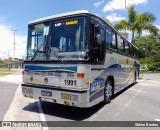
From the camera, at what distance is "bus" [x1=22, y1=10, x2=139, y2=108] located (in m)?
6.59

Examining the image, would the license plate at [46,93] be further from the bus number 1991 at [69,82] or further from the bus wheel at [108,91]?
the bus wheel at [108,91]

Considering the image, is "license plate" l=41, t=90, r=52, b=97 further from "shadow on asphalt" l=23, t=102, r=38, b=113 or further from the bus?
"shadow on asphalt" l=23, t=102, r=38, b=113

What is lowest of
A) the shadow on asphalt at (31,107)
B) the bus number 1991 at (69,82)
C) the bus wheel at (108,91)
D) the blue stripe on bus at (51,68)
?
the shadow on asphalt at (31,107)

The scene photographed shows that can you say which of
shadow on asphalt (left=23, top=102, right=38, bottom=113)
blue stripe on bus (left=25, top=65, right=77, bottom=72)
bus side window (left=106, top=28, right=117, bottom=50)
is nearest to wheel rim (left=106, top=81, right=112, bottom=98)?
bus side window (left=106, top=28, right=117, bottom=50)

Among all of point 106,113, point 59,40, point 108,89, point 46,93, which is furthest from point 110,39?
point 46,93

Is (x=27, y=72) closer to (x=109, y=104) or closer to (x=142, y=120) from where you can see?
(x=109, y=104)

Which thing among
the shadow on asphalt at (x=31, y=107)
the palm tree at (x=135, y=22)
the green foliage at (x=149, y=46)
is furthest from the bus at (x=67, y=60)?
the green foliage at (x=149, y=46)

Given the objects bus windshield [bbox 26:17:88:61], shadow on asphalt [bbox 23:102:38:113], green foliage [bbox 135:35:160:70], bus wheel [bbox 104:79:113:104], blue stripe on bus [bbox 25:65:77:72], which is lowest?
shadow on asphalt [bbox 23:102:38:113]

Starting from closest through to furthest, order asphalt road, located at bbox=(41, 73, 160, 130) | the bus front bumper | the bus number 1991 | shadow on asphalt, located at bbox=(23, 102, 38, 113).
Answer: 1. the bus front bumper
2. the bus number 1991
3. asphalt road, located at bbox=(41, 73, 160, 130)
4. shadow on asphalt, located at bbox=(23, 102, 38, 113)

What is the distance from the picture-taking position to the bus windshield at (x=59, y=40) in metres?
6.66

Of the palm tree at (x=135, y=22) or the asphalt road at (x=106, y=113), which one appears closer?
the asphalt road at (x=106, y=113)

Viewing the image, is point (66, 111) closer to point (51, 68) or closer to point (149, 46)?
point (51, 68)

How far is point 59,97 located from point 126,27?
2674cm

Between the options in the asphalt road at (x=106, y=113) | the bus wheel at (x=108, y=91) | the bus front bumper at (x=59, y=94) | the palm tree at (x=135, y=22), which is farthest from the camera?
the palm tree at (x=135, y=22)
